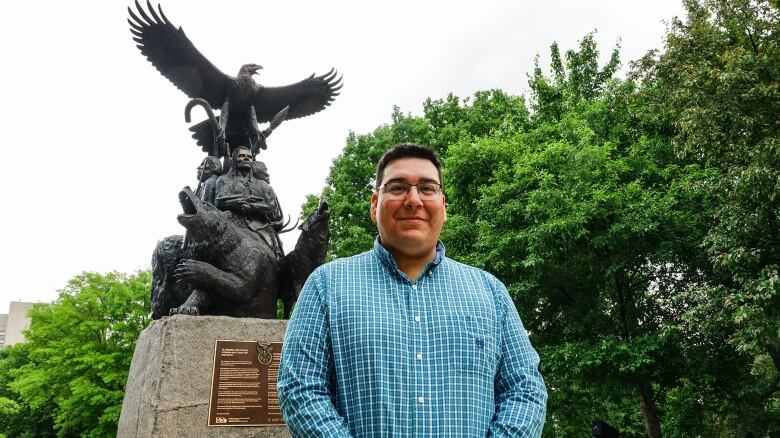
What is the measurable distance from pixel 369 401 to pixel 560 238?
40.2 feet

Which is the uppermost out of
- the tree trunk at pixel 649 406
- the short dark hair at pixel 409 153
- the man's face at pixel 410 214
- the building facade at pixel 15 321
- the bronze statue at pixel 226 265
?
the building facade at pixel 15 321

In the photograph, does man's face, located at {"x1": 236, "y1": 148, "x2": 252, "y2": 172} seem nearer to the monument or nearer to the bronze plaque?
the monument

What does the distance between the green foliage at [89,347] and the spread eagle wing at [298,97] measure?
16.9 metres

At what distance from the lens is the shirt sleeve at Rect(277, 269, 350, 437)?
1809 millimetres

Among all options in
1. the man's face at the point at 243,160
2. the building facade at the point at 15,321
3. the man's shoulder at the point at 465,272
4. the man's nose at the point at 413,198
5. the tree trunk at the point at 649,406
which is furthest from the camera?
the building facade at the point at 15,321

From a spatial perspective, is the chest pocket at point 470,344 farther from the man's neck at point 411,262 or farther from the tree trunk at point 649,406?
the tree trunk at point 649,406

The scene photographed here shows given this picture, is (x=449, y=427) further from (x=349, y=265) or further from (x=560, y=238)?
(x=560, y=238)

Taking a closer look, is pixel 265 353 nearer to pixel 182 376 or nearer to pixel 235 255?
pixel 182 376

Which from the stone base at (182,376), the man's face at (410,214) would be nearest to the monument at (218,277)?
the stone base at (182,376)

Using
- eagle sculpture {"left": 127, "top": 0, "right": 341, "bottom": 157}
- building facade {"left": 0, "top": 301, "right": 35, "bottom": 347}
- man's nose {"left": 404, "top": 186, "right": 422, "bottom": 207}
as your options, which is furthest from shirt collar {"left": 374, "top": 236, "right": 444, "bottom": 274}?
building facade {"left": 0, "top": 301, "right": 35, "bottom": 347}

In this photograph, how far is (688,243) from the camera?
1334cm

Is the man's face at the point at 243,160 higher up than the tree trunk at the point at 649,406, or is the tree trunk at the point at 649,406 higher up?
the man's face at the point at 243,160

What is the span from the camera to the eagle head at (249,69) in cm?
699

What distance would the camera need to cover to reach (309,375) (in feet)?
6.24
